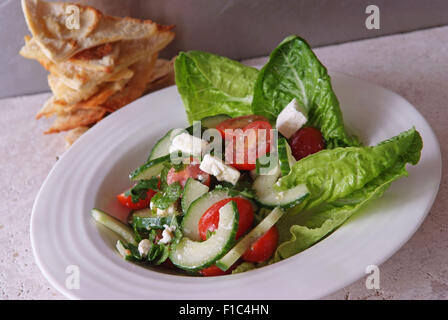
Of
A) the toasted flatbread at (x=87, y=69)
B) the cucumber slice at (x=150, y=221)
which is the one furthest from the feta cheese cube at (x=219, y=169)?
the toasted flatbread at (x=87, y=69)

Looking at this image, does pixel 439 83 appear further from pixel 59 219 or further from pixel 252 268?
pixel 59 219

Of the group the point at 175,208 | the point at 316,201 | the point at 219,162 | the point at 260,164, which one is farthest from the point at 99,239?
the point at 316,201

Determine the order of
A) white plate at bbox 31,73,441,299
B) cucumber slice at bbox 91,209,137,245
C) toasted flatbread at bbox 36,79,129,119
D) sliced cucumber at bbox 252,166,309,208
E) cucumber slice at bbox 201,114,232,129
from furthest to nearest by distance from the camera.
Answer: toasted flatbread at bbox 36,79,129,119
cucumber slice at bbox 201,114,232,129
cucumber slice at bbox 91,209,137,245
sliced cucumber at bbox 252,166,309,208
white plate at bbox 31,73,441,299

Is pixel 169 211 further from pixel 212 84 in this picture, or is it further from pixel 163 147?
pixel 212 84

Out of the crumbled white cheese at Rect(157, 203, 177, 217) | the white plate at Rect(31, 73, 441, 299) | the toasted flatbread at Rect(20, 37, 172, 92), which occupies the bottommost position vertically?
the crumbled white cheese at Rect(157, 203, 177, 217)

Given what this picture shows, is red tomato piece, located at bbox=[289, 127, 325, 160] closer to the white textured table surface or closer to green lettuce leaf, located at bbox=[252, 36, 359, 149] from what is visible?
A: green lettuce leaf, located at bbox=[252, 36, 359, 149]

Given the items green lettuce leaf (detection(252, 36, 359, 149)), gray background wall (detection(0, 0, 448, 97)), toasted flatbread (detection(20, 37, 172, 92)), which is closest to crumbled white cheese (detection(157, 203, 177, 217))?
green lettuce leaf (detection(252, 36, 359, 149))

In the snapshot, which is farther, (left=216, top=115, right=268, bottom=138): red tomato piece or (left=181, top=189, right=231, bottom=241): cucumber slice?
(left=216, top=115, right=268, bottom=138): red tomato piece

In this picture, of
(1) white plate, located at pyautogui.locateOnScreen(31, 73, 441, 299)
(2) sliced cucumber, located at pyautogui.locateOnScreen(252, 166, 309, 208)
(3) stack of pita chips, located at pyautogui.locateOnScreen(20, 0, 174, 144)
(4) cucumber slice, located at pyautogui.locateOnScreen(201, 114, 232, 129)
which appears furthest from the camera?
(3) stack of pita chips, located at pyautogui.locateOnScreen(20, 0, 174, 144)
